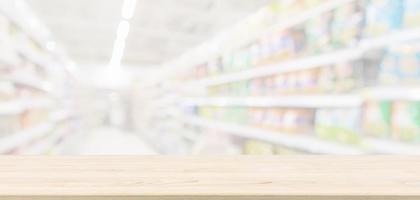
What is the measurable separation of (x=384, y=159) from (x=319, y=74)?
1642mm

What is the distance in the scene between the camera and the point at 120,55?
15.0 m

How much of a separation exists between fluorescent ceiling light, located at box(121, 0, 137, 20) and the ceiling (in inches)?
4.6

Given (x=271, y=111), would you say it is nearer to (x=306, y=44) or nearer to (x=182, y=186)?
(x=306, y=44)

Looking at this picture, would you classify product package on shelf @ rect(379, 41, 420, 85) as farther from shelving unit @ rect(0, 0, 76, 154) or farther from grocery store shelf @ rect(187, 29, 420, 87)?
shelving unit @ rect(0, 0, 76, 154)

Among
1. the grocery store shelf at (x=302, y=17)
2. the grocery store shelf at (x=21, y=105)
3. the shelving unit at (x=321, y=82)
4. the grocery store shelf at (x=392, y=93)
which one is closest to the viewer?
the grocery store shelf at (x=392, y=93)

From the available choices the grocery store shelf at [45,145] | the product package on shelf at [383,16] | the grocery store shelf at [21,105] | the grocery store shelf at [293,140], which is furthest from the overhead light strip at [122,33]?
the product package on shelf at [383,16]

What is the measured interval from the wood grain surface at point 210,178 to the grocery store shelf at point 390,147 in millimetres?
913

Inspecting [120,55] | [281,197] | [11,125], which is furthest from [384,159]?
[120,55]

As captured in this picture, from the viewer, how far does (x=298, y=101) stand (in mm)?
2574

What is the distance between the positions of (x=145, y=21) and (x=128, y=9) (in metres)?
1.40

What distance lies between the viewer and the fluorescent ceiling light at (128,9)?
8.16 meters

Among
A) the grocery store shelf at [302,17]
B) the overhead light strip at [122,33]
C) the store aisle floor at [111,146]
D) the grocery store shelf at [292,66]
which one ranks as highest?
the overhead light strip at [122,33]

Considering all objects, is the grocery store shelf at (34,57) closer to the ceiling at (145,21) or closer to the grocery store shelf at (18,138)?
the grocery store shelf at (18,138)

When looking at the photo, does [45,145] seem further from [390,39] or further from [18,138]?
[390,39]
